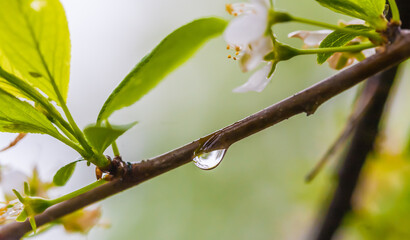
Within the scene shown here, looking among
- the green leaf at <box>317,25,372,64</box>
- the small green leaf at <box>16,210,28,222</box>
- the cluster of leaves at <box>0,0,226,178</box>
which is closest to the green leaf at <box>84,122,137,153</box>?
the cluster of leaves at <box>0,0,226,178</box>

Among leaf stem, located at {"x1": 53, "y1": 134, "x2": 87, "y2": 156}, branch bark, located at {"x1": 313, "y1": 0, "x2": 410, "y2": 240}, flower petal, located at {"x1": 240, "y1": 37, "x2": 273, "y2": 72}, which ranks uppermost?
flower petal, located at {"x1": 240, "y1": 37, "x2": 273, "y2": 72}

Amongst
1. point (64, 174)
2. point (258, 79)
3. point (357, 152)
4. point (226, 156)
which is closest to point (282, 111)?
point (258, 79)

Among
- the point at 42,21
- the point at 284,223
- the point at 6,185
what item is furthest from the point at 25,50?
the point at 284,223

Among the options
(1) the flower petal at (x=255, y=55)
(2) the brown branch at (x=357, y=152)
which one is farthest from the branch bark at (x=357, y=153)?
(1) the flower petal at (x=255, y=55)

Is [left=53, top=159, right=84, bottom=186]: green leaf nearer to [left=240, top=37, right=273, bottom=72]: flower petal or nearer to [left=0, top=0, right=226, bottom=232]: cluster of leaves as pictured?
[left=0, top=0, right=226, bottom=232]: cluster of leaves

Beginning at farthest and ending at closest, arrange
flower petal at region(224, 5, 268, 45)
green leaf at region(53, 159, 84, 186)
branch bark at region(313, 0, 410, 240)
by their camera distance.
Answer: branch bark at region(313, 0, 410, 240) < green leaf at region(53, 159, 84, 186) < flower petal at region(224, 5, 268, 45)

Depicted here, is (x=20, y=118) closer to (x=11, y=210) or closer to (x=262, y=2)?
(x=11, y=210)
